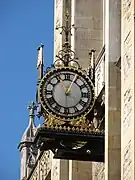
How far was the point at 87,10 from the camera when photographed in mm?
29578

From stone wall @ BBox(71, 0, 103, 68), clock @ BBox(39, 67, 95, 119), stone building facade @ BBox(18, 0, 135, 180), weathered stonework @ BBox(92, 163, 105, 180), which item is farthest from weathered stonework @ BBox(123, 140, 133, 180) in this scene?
stone wall @ BBox(71, 0, 103, 68)

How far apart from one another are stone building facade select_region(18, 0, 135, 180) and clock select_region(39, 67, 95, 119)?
0.59m

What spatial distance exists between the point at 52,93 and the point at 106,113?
1.58 meters

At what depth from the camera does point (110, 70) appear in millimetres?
25062

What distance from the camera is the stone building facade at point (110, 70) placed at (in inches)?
878

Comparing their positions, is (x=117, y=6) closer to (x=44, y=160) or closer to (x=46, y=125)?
(x=46, y=125)

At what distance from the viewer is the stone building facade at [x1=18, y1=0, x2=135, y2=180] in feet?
73.2

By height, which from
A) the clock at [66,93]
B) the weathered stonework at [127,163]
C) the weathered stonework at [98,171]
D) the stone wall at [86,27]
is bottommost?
the weathered stonework at [127,163]

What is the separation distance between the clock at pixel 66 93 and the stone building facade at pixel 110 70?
0.59 m

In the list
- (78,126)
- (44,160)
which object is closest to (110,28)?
(78,126)

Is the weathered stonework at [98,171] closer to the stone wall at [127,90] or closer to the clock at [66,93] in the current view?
the clock at [66,93]

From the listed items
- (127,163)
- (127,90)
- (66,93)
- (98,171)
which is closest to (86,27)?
Answer: (98,171)

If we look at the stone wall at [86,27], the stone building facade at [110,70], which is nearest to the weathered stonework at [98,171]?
the stone building facade at [110,70]

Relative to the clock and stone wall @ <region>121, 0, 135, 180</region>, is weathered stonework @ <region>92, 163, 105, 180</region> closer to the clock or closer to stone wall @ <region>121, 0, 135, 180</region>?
the clock
